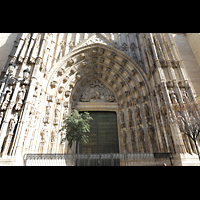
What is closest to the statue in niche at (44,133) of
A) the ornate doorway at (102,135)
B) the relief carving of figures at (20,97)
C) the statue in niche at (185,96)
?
the relief carving of figures at (20,97)

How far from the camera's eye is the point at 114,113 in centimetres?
1346

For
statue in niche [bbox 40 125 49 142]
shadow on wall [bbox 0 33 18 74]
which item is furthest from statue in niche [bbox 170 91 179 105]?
shadow on wall [bbox 0 33 18 74]

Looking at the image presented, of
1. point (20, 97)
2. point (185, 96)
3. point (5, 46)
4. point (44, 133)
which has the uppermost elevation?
Result: point (5, 46)

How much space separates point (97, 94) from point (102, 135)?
4107mm

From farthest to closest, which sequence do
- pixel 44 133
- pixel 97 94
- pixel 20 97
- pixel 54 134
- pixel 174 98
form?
pixel 97 94 < pixel 54 134 < pixel 44 133 < pixel 174 98 < pixel 20 97

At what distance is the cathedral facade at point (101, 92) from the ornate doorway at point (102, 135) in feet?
1.66

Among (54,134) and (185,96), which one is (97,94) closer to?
(54,134)

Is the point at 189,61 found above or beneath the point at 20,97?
above

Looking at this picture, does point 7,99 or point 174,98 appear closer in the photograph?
point 7,99

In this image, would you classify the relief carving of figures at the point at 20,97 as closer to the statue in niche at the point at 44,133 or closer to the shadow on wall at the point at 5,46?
the statue in niche at the point at 44,133

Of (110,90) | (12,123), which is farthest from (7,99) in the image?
(110,90)

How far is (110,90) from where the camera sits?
47.3 feet

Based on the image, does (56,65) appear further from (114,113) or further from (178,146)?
(178,146)

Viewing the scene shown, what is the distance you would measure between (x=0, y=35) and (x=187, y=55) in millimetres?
21079
